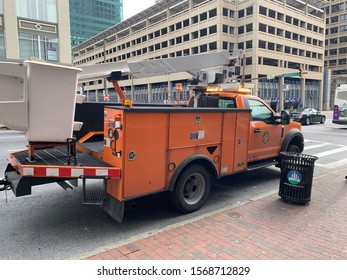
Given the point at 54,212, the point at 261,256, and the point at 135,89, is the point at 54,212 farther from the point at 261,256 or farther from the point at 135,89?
the point at 135,89

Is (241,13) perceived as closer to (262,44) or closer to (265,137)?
(262,44)

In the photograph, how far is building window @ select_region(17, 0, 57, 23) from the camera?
24.6 m

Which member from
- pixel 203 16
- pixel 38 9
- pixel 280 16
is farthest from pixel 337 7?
pixel 38 9

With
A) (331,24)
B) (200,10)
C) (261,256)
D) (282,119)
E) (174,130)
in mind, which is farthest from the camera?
(331,24)

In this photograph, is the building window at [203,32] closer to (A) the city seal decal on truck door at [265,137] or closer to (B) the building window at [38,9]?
(B) the building window at [38,9]

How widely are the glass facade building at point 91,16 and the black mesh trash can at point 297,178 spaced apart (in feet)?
353

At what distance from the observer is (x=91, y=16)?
102 metres

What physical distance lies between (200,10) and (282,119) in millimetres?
54145

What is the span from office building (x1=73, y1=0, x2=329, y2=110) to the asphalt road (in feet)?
141

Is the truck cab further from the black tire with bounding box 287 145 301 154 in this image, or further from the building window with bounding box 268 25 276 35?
the building window with bounding box 268 25 276 35

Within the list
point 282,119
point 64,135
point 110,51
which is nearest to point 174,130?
point 64,135

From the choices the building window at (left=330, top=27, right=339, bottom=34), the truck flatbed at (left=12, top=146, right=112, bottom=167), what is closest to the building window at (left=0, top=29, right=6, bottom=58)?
the truck flatbed at (left=12, top=146, right=112, bottom=167)

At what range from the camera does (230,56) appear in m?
7.18

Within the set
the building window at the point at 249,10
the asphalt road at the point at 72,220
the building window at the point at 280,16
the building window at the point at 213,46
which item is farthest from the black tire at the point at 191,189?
the building window at the point at 280,16
